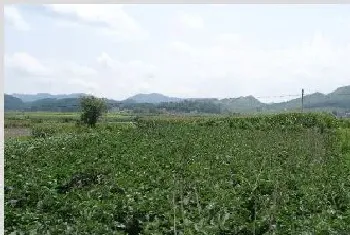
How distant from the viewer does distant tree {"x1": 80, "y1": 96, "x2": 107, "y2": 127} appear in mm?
26391

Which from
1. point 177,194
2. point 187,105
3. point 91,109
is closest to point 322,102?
point 187,105

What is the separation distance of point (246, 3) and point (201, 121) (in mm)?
24209

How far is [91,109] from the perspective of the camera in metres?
26.5

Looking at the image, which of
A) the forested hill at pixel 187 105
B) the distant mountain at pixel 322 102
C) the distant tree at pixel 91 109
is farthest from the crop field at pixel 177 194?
the distant mountain at pixel 322 102

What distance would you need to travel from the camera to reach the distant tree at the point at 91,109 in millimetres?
26391

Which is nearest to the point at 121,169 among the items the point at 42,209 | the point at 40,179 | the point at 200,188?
the point at 40,179

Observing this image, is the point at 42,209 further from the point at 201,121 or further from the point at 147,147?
the point at 201,121

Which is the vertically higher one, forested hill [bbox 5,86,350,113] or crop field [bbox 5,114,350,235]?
forested hill [bbox 5,86,350,113]

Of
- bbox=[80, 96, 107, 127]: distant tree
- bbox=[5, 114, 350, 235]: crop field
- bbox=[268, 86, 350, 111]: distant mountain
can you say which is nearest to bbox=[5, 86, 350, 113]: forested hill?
bbox=[268, 86, 350, 111]: distant mountain

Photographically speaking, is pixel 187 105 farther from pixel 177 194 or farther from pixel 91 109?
pixel 177 194

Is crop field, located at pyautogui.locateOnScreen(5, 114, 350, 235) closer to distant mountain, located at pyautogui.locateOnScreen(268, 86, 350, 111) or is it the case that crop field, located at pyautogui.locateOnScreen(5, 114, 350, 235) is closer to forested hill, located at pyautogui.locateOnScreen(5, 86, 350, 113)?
forested hill, located at pyautogui.locateOnScreen(5, 86, 350, 113)

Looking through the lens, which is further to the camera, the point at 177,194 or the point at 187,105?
the point at 187,105

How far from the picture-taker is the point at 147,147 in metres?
11.7

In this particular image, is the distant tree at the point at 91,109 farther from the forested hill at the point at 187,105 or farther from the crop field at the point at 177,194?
the crop field at the point at 177,194
